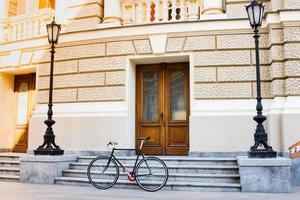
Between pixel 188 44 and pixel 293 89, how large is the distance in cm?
339

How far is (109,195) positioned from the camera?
7855 mm

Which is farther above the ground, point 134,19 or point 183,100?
point 134,19

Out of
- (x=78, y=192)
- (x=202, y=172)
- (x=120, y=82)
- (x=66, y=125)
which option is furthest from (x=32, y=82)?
(x=202, y=172)

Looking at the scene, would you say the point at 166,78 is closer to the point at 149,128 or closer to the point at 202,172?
the point at 149,128

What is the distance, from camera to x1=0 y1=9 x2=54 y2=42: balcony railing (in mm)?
12906

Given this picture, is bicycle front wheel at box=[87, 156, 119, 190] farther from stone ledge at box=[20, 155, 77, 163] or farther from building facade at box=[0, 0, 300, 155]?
building facade at box=[0, 0, 300, 155]

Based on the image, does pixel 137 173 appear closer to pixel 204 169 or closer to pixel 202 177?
pixel 202 177

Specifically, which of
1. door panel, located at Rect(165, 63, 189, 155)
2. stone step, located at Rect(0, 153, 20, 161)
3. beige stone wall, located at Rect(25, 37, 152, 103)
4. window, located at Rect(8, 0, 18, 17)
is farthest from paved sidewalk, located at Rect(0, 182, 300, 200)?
window, located at Rect(8, 0, 18, 17)

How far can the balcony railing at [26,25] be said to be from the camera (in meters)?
12.9

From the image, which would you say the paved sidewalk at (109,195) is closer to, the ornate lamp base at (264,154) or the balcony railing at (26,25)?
the ornate lamp base at (264,154)

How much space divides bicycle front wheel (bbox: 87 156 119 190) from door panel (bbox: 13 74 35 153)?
5.37 m

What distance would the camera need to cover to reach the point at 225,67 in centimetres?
1082

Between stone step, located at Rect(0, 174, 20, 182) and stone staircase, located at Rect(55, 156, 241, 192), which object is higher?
stone staircase, located at Rect(55, 156, 241, 192)

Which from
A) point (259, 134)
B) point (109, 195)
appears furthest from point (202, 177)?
point (109, 195)
